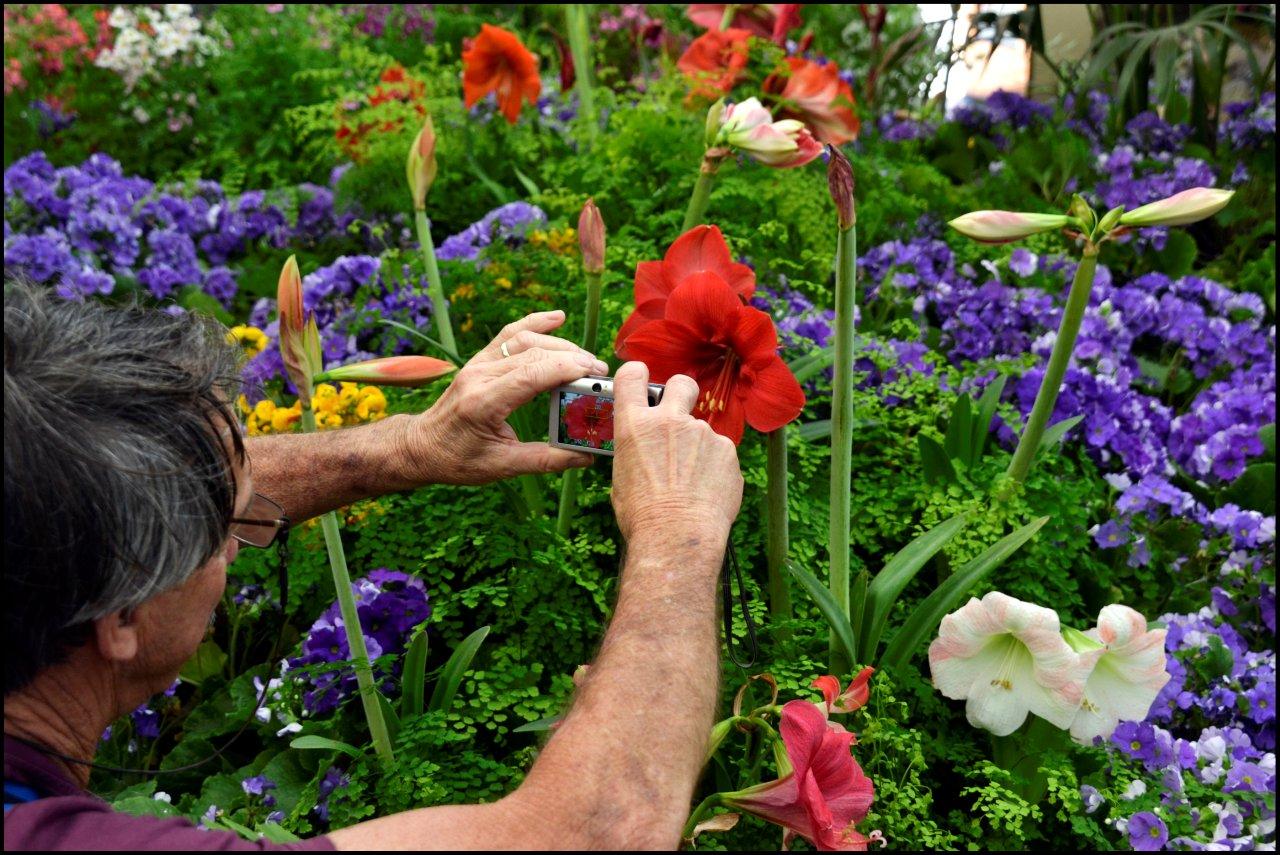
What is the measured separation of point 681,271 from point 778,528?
18.7 inches

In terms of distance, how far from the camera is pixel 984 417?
238cm

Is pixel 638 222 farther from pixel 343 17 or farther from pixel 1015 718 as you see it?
pixel 343 17

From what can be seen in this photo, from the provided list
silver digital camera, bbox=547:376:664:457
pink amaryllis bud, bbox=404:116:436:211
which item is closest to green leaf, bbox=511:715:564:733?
silver digital camera, bbox=547:376:664:457

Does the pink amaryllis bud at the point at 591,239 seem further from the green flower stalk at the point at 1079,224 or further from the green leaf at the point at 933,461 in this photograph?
the green leaf at the point at 933,461

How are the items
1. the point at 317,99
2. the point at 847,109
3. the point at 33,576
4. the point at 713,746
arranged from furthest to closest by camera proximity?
1. the point at 317,99
2. the point at 847,109
3. the point at 713,746
4. the point at 33,576

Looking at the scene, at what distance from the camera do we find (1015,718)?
1896mm

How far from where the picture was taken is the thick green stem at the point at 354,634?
6.29 ft

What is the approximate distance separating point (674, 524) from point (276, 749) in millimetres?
1105

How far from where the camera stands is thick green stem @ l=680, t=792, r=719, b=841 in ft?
5.33

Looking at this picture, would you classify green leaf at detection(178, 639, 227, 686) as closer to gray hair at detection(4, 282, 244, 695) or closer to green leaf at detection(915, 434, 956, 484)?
gray hair at detection(4, 282, 244, 695)

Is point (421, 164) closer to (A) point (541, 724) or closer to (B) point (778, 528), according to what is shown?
(B) point (778, 528)

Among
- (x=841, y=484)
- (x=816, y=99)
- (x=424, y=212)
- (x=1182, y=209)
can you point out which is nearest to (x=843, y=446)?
(x=841, y=484)

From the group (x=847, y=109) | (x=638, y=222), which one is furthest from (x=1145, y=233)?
(x=638, y=222)

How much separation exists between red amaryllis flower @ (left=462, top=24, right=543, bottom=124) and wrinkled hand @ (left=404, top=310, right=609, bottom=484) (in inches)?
71.9
